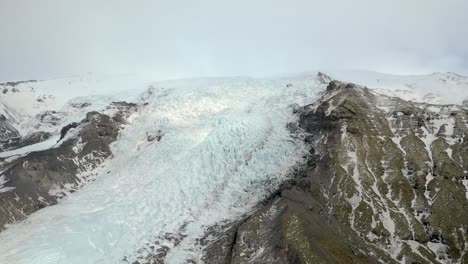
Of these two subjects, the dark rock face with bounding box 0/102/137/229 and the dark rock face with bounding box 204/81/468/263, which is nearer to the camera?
the dark rock face with bounding box 204/81/468/263

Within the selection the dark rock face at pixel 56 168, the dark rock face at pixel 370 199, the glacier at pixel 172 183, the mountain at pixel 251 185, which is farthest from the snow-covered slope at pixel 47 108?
the dark rock face at pixel 370 199

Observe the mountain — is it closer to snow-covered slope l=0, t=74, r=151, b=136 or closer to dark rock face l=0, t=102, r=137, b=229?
dark rock face l=0, t=102, r=137, b=229

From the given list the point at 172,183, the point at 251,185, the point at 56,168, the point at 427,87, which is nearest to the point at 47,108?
the point at 56,168

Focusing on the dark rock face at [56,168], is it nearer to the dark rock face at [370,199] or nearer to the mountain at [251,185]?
the mountain at [251,185]

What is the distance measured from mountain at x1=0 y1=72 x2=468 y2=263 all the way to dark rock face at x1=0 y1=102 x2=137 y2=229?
0.28 metres

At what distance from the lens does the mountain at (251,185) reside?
65.9 m

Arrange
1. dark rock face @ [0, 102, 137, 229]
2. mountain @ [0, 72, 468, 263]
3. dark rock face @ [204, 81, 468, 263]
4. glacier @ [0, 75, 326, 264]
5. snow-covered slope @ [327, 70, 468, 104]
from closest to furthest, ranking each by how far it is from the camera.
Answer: dark rock face @ [204, 81, 468, 263] → mountain @ [0, 72, 468, 263] → glacier @ [0, 75, 326, 264] → dark rock face @ [0, 102, 137, 229] → snow-covered slope @ [327, 70, 468, 104]

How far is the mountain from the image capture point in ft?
216

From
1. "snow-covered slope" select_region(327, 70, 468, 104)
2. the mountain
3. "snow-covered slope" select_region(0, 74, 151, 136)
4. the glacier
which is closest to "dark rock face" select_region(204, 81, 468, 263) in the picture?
the mountain

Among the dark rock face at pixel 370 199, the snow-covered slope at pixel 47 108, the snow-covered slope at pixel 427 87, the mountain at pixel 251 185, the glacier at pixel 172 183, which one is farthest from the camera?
the snow-covered slope at pixel 427 87

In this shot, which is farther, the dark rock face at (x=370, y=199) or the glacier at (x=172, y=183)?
the glacier at (x=172, y=183)

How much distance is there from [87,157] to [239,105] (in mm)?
41427

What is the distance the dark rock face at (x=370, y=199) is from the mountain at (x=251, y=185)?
23cm

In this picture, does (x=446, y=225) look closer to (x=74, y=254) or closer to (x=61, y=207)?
(x=74, y=254)
